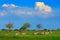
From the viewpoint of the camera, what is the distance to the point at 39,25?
10038 cm

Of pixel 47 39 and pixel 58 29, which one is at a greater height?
pixel 58 29

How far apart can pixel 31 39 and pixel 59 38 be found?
20.4ft

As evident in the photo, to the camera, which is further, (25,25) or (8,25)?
(25,25)

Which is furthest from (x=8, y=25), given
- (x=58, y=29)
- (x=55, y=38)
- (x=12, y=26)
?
(x=55, y=38)

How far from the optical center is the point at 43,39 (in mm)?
44594

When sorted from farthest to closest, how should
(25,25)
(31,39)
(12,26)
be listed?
(25,25) → (12,26) → (31,39)

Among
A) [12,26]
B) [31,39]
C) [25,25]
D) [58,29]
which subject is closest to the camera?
[31,39]

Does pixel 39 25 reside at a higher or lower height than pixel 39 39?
higher

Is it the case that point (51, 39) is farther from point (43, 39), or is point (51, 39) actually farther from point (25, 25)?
point (25, 25)

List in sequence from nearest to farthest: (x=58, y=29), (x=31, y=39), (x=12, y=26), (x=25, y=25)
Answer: (x=31, y=39) < (x=58, y=29) < (x=12, y=26) < (x=25, y=25)

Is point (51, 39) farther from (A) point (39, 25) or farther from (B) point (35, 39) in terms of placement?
(A) point (39, 25)

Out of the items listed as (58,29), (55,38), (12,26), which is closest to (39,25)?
(12,26)

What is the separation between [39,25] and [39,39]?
56.4 m

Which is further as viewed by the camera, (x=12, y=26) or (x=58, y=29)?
(x=12, y=26)
